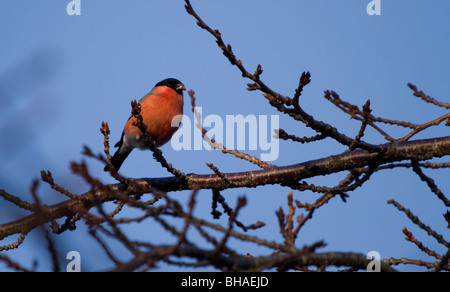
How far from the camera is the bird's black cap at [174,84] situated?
7.37 m

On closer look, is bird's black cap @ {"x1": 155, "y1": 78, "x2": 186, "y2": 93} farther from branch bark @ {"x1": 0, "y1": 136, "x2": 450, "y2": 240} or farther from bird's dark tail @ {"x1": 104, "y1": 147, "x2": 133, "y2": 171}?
branch bark @ {"x1": 0, "y1": 136, "x2": 450, "y2": 240}

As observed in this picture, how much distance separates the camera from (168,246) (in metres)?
1.79

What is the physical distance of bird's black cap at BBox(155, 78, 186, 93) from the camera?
7366mm

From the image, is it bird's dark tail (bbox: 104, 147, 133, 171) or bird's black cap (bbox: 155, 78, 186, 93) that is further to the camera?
bird's black cap (bbox: 155, 78, 186, 93)

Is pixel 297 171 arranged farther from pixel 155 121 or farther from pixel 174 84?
pixel 174 84

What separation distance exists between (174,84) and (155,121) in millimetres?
1137

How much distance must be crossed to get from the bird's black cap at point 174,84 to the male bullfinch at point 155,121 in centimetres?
12

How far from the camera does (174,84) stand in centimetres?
752

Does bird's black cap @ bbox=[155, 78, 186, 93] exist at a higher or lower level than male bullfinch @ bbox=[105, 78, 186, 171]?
higher

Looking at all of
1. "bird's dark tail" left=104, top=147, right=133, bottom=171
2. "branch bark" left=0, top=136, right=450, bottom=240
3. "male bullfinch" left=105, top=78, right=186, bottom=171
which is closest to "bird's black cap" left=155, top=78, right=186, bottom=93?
"male bullfinch" left=105, top=78, right=186, bottom=171

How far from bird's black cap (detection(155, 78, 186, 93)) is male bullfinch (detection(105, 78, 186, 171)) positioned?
4.7 inches

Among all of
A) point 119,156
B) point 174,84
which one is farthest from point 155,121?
point 174,84

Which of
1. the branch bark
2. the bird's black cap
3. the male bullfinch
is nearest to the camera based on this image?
the branch bark
